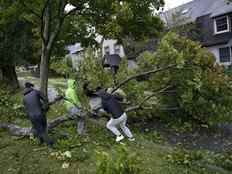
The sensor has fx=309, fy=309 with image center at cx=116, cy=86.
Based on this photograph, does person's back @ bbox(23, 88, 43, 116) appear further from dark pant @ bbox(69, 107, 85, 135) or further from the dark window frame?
the dark window frame

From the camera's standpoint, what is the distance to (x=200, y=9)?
33.3 meters

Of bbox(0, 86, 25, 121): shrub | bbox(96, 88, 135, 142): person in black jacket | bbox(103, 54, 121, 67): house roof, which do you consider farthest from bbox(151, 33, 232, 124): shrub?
bbox(0, 86, 25, 121): shrub

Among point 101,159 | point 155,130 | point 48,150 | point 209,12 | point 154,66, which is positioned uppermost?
point 209,12

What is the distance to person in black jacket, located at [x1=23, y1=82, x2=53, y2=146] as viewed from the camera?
7922mm

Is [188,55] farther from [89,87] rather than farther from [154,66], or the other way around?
[89,87]

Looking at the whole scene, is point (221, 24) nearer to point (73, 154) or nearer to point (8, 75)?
point (8, 75)

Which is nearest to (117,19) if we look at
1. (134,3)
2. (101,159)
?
(134,3)

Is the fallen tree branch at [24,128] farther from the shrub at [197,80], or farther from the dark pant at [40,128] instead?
the shrub at [197,80]

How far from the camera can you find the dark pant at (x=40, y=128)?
797cm

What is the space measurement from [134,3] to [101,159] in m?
9.06

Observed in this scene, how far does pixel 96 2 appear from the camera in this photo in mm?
12172

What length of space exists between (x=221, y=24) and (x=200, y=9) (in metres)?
4.89

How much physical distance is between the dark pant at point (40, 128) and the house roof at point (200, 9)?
23533 millimetres

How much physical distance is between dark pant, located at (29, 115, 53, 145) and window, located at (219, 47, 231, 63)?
23738mm
